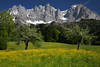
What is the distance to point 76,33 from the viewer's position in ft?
101

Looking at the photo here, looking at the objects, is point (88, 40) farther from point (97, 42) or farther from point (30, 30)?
point (97, 42)

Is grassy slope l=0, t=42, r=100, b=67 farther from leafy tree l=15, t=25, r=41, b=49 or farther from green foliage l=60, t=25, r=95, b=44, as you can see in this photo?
leafy tree l=15, t=25, r=41, b=49

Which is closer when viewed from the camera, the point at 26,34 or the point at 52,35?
the point at 26,34

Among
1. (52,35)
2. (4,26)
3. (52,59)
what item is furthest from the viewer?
(52,35)

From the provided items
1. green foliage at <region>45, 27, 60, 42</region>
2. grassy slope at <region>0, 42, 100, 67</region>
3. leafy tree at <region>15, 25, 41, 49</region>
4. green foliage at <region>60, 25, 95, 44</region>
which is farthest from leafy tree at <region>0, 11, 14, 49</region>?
green foliage at <region>45, 27, 60, 42</region>

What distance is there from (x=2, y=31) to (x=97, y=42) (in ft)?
187

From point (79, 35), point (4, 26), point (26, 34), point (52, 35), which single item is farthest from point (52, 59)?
point (52, 35)

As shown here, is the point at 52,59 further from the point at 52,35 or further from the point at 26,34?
the point at 52,35

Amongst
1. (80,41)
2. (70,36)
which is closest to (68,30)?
(70,36)

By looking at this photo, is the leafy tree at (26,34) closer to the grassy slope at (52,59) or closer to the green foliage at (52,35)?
the grassy slope at (52,59)

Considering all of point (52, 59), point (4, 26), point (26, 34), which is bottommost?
point (52, 59)

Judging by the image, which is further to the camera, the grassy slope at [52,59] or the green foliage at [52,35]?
the green foliage at [52,35]

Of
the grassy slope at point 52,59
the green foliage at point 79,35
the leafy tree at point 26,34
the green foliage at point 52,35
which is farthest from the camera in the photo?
the green foliage at point 52,35

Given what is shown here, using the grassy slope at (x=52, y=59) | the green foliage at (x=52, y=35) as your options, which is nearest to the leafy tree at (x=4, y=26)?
the grassy slope at (x=52, y=59)
